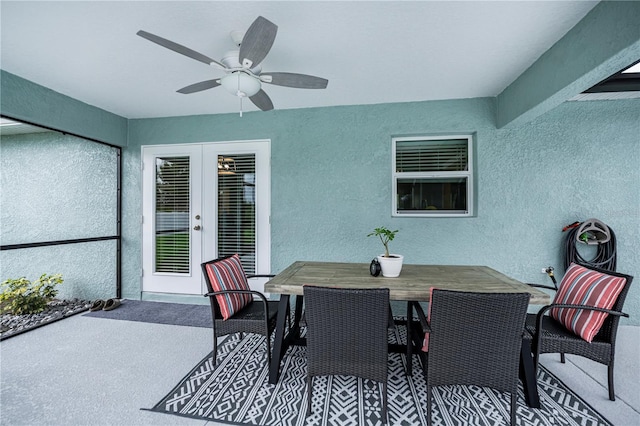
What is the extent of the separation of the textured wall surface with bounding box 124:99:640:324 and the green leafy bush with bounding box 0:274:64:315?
7.97 ft

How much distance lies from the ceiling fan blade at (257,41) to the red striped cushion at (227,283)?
150 cm

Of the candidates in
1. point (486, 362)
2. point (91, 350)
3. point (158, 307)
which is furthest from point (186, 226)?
point (486, 362)

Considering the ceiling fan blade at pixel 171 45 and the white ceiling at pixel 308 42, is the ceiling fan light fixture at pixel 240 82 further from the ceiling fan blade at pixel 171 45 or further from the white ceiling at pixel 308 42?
the white ceiling at pixel 308 42

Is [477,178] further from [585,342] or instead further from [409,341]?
[409,341]

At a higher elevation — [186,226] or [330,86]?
[330,86]

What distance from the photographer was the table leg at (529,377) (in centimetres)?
174

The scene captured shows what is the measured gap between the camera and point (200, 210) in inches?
149

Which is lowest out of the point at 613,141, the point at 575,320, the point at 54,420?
the point at 54,420

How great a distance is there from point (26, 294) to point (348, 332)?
4184mm

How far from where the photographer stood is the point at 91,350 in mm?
2482

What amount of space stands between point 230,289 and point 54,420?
1.21m

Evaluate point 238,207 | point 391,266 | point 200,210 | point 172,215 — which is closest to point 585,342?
point 391,266

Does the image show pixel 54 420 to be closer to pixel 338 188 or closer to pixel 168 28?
pixel 168 28

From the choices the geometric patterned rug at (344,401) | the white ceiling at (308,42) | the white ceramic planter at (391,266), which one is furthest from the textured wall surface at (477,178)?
the geometric patterned rug at (344,401)
